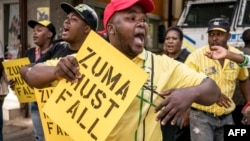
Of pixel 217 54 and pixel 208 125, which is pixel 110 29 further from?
pixel 208 125

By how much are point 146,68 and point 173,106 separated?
1.15 feet

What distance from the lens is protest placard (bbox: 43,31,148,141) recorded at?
1.73m

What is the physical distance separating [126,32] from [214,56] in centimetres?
122

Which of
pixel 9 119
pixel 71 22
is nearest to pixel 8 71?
pixel 71 22

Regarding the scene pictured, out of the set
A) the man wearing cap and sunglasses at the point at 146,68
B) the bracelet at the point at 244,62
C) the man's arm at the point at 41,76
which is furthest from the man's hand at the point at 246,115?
the man's arm at the point at 41,76

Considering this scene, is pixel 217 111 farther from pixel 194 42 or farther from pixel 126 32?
pixel 194 42

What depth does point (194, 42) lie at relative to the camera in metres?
9.51

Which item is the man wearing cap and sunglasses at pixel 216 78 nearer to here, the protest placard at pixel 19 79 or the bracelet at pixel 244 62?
the bracelet at pixel 244 62

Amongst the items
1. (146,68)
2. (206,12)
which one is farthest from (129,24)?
(206,12)

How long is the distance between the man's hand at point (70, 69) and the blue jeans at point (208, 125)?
224cm

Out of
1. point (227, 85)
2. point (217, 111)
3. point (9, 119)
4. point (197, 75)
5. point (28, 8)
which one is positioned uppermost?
point (28, 8)

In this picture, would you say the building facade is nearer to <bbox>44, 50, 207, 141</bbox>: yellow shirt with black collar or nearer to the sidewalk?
the sidewalk

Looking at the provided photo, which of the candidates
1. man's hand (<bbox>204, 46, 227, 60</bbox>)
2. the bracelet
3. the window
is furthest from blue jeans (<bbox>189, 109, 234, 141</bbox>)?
the window

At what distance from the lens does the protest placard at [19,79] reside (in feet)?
14.5
